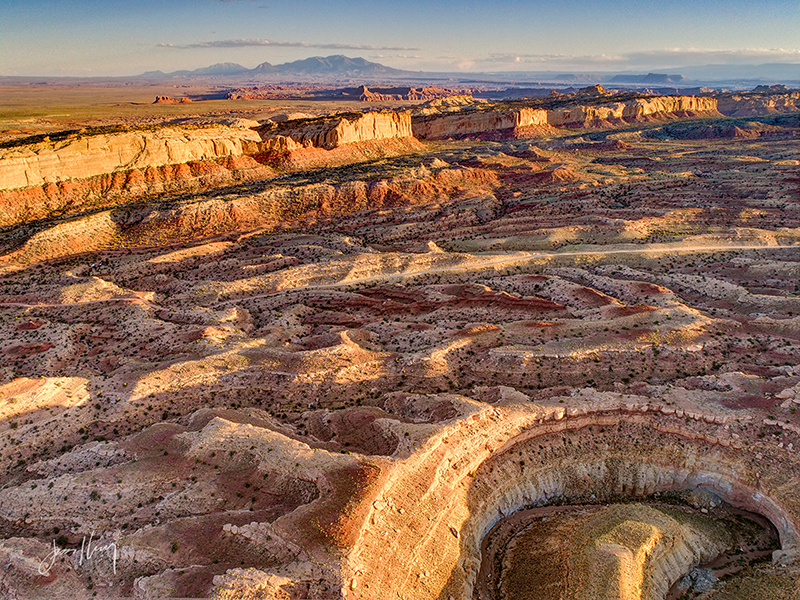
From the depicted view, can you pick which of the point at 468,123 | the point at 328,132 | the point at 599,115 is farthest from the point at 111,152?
the point at 599,115

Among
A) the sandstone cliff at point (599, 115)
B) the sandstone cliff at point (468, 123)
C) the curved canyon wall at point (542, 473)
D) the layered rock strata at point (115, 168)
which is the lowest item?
the curved canyon wall at point (542, 473)

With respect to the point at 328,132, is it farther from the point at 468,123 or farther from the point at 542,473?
the point at 542,473

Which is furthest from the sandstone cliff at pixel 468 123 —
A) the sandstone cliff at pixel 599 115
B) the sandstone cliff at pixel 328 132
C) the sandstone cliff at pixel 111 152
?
the sandstone cliff at pixel 111 152

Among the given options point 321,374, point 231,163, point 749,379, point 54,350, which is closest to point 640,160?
point 231,163

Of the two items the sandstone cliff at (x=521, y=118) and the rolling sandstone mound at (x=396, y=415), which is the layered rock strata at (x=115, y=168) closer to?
the rolling sandstone mound at (x=396, y=415)

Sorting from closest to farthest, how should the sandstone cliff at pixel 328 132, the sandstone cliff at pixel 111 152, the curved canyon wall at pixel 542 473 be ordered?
the curved canyon wall at pixel 542 473 → the sandstone cliff at pixel 111 152 → the sandstone cliff at pixel 328 132

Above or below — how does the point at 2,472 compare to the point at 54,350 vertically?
below

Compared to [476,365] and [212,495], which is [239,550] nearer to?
[212,495]

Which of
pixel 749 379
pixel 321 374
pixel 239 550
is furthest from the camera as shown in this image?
pixel 321 374
